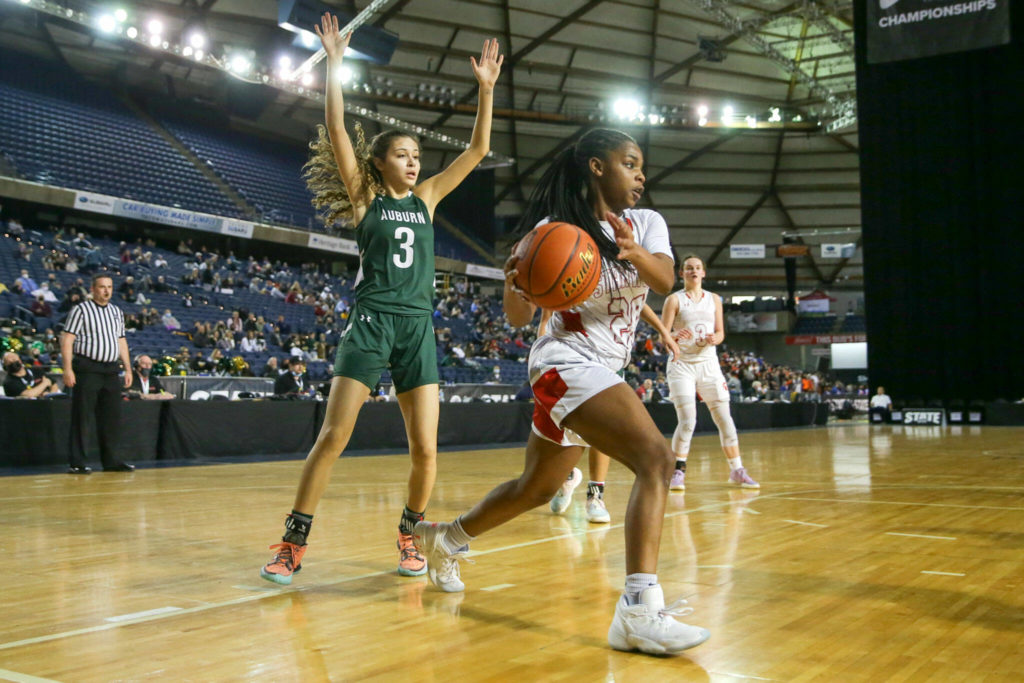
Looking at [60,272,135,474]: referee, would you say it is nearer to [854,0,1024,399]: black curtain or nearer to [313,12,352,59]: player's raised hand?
[313,12,352,59]: player's raised hand

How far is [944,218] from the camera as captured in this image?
2061cm

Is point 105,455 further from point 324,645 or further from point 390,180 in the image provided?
point 324,645

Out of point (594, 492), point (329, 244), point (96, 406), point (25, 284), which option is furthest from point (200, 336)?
point (594, 492)

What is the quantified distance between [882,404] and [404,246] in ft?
67.7

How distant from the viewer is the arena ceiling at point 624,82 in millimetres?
26609

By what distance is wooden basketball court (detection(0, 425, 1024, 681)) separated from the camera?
233 cm

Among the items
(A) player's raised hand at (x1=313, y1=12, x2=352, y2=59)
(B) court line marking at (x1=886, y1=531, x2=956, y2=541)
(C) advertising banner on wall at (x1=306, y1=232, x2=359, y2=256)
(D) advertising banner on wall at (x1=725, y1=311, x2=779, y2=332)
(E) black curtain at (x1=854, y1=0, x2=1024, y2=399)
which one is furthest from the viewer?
(D) advertising banner on wall at (x1=725, y1=311, x2=779, y2=332)

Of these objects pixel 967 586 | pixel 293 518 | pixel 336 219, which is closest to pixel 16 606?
pixel 293 518

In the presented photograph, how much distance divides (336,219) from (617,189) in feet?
5.15

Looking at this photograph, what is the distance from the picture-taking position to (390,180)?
12.3 feet

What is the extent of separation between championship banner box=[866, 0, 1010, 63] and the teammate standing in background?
573 inches

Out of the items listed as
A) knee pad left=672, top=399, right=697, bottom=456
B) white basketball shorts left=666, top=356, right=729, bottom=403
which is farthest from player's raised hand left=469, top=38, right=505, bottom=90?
knee pad left=672, top=399, right=697, bottom=456

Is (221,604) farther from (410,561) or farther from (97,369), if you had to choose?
(97,369)

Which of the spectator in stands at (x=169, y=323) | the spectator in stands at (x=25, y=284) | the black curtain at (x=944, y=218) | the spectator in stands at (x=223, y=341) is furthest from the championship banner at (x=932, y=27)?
the spectator in stands at (x=25, y=284)
